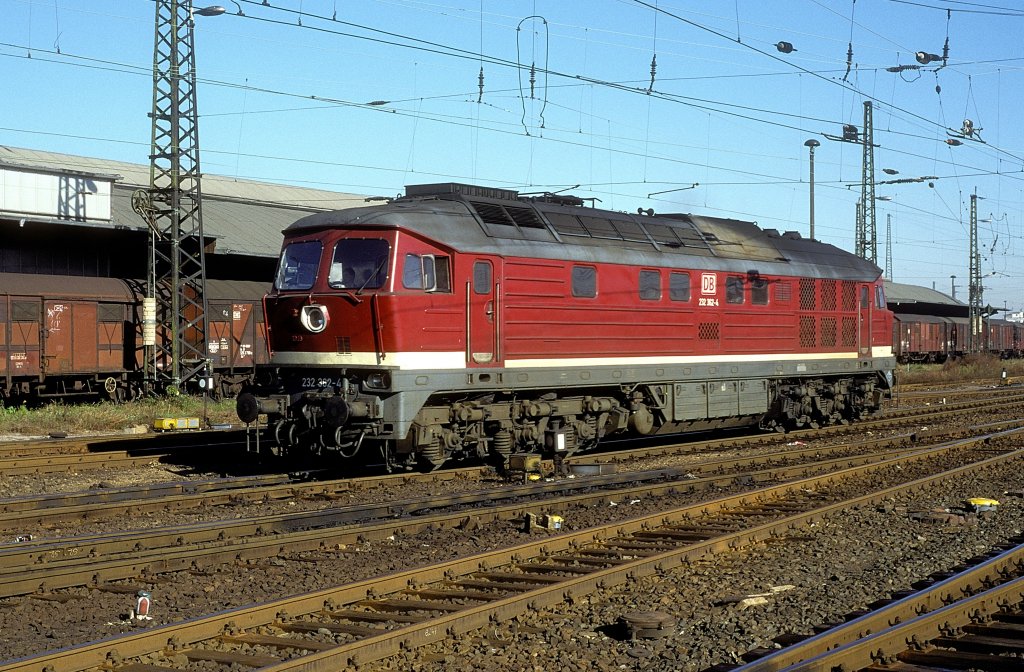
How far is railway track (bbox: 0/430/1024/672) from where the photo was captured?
22.6 ft

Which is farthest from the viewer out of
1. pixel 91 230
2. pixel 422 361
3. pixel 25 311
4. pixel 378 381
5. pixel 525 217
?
pixel 91 230

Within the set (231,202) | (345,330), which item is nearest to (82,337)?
(231,202)

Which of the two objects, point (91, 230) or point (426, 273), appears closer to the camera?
point (426, 273)

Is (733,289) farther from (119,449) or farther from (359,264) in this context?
(119,449)

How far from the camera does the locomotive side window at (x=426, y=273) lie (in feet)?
49.7

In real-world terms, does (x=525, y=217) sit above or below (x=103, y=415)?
above

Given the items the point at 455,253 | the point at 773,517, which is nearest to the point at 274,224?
the point at 455,253

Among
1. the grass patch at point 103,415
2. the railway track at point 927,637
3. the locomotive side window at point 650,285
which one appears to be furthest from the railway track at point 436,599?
the grass patch at point 103,415

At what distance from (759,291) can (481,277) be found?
776 centimetres

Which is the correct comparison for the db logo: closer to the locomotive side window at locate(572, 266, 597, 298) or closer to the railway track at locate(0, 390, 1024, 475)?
the railway track at locate(0, 390, 1024, 475)

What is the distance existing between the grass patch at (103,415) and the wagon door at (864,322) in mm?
14548

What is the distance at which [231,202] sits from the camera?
4488 cm

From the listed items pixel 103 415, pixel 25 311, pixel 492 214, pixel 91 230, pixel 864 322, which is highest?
pixel 91 230

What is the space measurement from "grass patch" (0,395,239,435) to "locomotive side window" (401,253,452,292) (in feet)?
38.4
